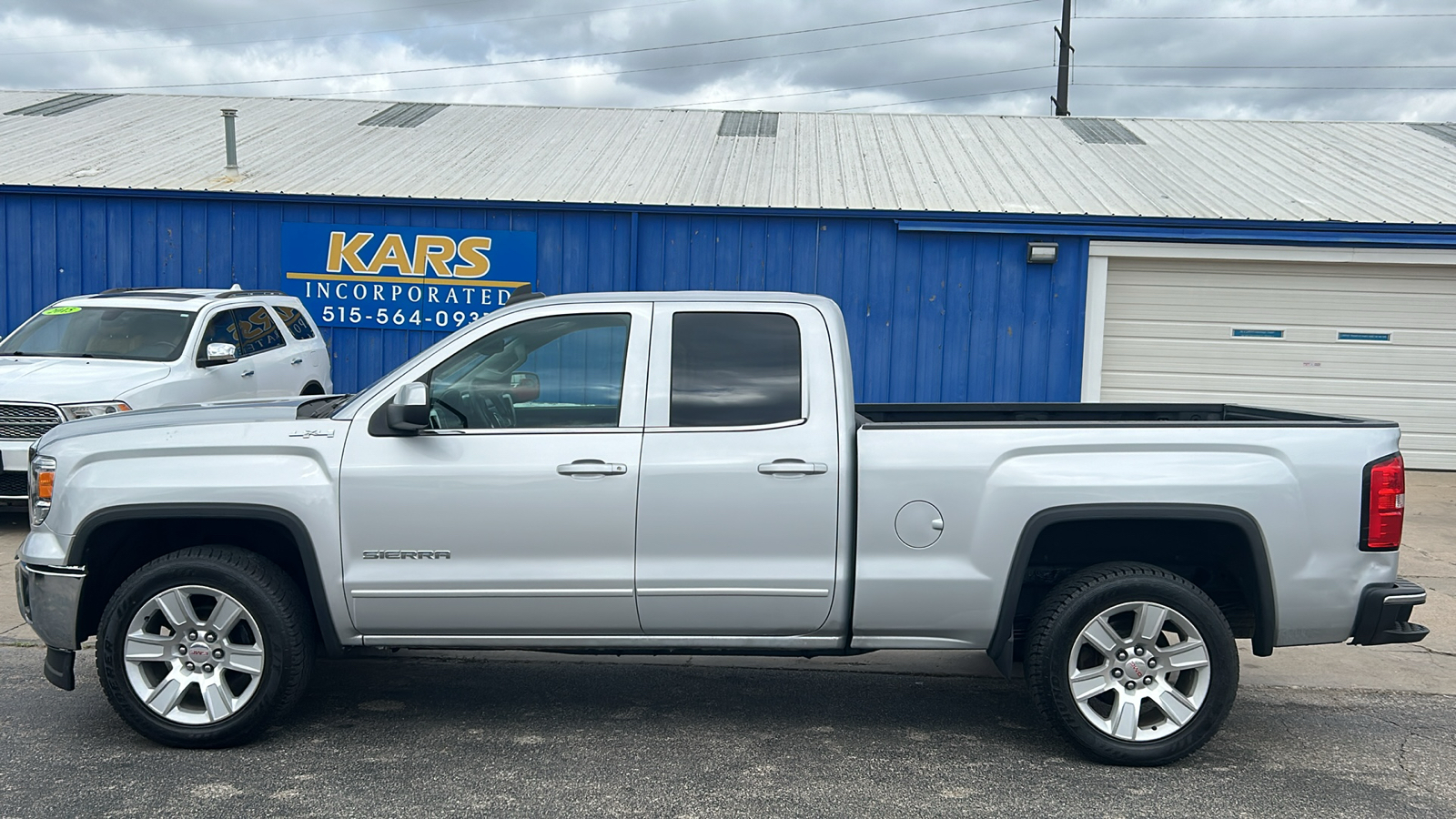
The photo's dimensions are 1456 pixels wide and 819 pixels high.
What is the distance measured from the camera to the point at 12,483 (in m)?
8.18

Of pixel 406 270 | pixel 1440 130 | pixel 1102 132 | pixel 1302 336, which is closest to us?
pixel 1302 336

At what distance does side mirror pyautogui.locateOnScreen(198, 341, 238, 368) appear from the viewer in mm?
9148

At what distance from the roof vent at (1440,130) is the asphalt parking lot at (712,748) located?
13.2m

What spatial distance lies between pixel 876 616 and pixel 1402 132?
1614 cm

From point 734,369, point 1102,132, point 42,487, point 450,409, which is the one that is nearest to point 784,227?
point 1102,132

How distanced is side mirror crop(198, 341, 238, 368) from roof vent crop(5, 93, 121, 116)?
32.7ft

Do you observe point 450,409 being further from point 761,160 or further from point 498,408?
point 761,160

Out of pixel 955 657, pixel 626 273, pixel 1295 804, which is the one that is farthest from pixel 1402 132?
pixel 1295 804

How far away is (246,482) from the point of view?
4.36m

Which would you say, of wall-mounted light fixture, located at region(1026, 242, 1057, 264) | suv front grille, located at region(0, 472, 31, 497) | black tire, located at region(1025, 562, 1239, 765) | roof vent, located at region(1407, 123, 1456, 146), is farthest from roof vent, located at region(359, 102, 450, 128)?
roof vent, located at region(1407, 123, 1456, 146)

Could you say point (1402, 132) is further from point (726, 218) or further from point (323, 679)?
point (323, 679)

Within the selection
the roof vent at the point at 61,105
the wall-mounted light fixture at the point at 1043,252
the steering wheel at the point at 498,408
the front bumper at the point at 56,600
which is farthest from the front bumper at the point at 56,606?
the roof vent at the point at 61,105

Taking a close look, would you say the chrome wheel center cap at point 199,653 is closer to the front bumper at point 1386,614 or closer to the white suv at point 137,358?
the front bumper at point 1386,614

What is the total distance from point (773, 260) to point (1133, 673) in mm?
8622
